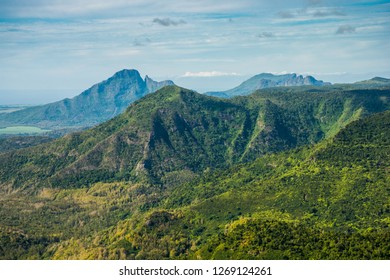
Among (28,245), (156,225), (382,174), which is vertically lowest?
(28,245)

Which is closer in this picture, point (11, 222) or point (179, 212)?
point (179, 212)

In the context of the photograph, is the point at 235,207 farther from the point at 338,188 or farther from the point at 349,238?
the point at 349,238

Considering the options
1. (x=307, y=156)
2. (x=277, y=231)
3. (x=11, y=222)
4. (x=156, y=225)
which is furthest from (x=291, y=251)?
(x=11, y=222)

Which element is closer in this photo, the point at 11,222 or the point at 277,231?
the point at 277,231

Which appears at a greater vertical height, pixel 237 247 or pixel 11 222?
pixel 237 247

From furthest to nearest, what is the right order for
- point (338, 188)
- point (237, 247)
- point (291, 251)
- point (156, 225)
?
point (338, 188), point (156, 225), point (237, 247), point (291, 251)
